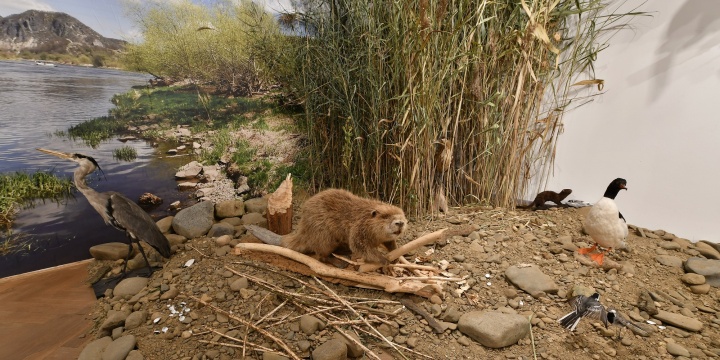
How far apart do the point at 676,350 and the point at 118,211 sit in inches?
118

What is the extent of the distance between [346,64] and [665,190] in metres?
2.63

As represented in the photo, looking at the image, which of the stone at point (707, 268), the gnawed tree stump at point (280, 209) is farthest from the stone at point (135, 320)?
the stone at point (707, 268)

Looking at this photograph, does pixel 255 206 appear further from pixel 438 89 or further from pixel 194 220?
pixel 438 89

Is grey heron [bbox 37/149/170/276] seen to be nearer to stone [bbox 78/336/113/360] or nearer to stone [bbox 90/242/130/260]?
stone [bbox 90/242/130/260]

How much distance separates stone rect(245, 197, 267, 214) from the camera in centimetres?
262

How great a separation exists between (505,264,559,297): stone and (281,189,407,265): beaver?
0.72m

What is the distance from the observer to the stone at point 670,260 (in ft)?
Answer: 7.04

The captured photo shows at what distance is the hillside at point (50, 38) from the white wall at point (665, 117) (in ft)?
12.8

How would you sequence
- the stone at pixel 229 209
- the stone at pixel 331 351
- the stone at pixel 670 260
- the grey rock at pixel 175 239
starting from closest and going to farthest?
1. the stone at pixel 331 351
2. the stone at pixel 670 260
3. the grey rock at pixel 175 239
4. the stone at pixel 229 209

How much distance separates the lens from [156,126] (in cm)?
257

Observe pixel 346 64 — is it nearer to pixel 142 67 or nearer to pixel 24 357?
pixel 142 67

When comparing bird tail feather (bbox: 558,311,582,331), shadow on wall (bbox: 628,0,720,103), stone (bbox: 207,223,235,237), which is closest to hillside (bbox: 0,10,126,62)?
stone (bbox: 207,223,235,237)

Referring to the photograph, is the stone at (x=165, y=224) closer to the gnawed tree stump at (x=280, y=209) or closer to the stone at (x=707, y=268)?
the gnawed tree stump at (x=280, y=209)

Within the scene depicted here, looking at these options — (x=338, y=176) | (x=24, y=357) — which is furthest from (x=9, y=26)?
(x=338, y=176)
